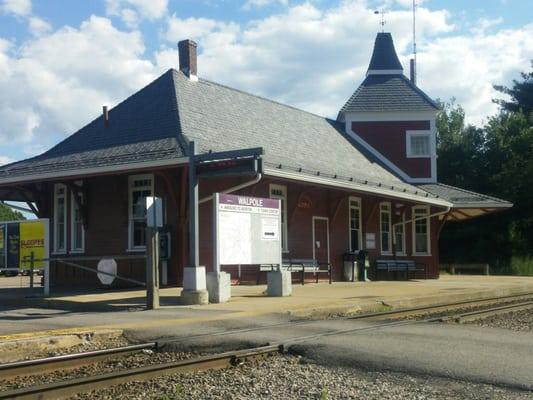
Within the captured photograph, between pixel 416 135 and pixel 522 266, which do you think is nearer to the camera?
pixel 416 135

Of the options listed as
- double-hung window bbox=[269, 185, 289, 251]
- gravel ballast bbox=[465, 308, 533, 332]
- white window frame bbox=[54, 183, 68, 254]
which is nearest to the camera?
gravel ballast bbox=[465, 308, 533, 332]

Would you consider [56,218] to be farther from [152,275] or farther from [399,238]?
[399,238]

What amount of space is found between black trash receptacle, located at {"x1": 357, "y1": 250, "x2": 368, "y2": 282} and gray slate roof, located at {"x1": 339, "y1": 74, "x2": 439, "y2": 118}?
8.71m

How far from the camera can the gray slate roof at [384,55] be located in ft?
109

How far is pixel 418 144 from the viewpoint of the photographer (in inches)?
1208

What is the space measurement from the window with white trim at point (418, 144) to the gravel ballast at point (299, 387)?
78.1ft

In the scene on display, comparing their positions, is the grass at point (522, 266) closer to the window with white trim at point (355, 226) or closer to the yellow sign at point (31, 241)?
the window with white trim at point (355, 226)

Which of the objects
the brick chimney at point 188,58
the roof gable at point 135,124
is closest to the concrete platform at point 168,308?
the roof gable at point 135,124

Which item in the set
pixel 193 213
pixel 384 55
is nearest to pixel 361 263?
pixel 193 213

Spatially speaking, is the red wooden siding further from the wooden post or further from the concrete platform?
the wooden post

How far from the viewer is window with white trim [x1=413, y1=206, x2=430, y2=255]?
94.4ft

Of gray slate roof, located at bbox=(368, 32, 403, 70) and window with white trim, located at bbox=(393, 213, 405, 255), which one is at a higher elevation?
gray slate roof, located at bbox=(368, 32, 403, 70)

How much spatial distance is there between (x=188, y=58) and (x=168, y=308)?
11.2 m

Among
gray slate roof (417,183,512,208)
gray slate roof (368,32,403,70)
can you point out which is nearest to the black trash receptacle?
gray slate roof (417,183,512,208)
